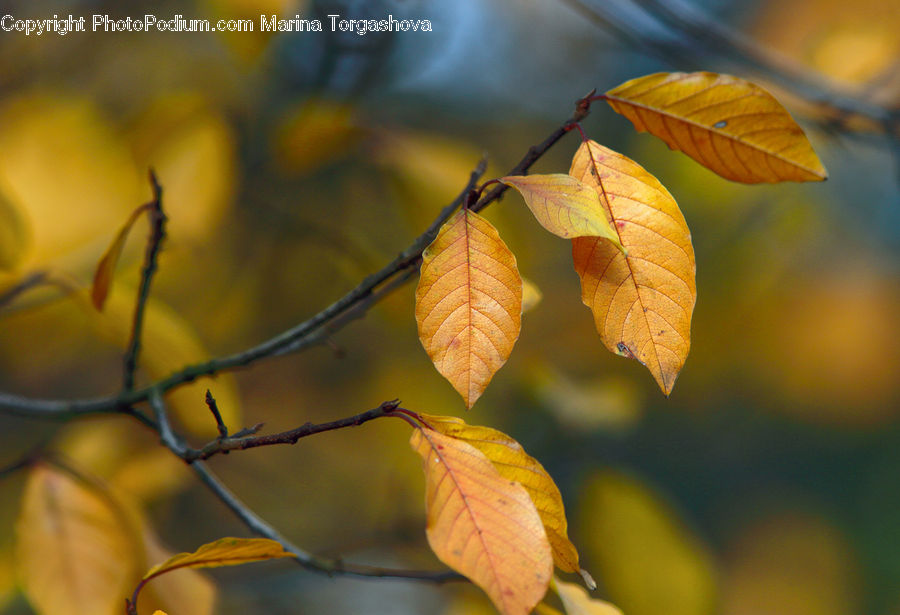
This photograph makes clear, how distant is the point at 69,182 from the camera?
0.96 metres

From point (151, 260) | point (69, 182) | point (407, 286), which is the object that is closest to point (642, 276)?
point (151, 260)

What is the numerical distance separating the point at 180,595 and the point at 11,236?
0.49 meters

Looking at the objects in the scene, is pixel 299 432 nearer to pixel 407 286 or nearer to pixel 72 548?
pixel 72 548

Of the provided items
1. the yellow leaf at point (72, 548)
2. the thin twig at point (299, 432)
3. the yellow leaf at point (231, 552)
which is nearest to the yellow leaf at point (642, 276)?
→ the thin twig at point (299, 432)

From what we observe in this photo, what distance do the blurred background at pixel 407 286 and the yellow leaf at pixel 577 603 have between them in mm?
350

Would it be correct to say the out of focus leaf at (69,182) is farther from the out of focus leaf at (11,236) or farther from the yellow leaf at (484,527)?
the yellow leaf at (484,527)

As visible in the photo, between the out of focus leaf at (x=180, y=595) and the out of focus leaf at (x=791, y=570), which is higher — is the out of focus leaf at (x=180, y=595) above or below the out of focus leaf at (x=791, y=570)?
above

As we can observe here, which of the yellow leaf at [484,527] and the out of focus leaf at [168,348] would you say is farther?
the out of focus leaf at [168,348]

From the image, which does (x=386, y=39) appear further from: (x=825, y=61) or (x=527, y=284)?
(x=825, y=61)

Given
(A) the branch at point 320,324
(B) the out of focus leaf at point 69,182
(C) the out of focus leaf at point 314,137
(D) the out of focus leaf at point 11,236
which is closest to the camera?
(A) the branch at point 320,324

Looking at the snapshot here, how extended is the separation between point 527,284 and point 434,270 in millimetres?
265

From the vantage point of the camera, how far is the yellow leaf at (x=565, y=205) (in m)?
0.33

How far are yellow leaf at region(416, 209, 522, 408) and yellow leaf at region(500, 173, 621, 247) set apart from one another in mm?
34

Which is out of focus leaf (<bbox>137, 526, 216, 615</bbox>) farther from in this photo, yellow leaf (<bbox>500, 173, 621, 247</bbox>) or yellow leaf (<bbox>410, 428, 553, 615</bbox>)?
yellow leaf (<bbox>500, 173, 621, 247</bbox>)
